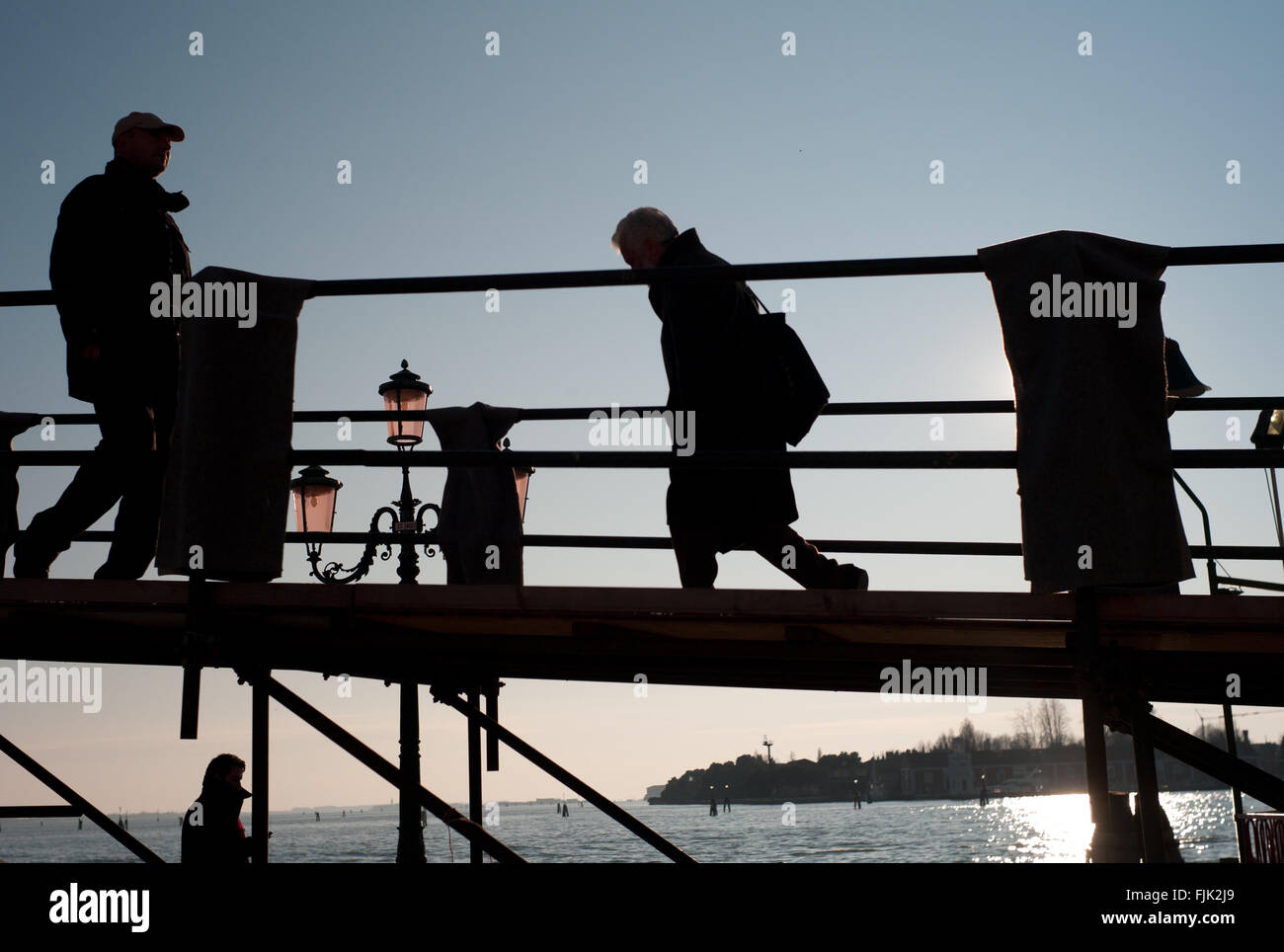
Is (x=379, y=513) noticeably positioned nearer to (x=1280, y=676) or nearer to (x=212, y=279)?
(x=212, y=279)

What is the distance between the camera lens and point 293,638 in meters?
4.21

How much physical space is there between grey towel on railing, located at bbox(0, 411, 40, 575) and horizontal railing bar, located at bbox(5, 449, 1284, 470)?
5.68 ft

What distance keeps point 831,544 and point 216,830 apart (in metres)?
2.87

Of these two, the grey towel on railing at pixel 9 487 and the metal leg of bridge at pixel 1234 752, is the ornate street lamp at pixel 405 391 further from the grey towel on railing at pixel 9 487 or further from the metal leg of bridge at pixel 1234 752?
the metal leg of bridge at pixel 1234 752

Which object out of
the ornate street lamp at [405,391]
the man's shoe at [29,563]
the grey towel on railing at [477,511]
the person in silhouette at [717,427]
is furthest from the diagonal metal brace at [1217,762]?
the ornate street lamp at [405,391]

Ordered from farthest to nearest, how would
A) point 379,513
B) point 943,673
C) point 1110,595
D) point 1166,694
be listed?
point 379,513 → point 1166,694 → point 943,673 → point 1110,595

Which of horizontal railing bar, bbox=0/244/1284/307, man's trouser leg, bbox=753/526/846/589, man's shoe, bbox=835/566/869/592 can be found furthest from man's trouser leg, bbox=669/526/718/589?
horizontal railing bar, bbox=0/244/1284/307

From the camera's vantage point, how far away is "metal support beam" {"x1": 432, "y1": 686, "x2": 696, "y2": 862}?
6783 mm

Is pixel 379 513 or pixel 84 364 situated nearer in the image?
pixel 84 364

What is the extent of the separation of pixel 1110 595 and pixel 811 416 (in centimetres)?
134

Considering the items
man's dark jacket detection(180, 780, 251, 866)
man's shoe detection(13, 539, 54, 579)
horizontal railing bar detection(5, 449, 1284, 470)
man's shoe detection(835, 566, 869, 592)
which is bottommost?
man's dark jacket detection(180, 780, 251, 866)

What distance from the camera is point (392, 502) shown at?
11.8 m

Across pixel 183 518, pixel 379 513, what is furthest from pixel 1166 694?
pixel 379 513

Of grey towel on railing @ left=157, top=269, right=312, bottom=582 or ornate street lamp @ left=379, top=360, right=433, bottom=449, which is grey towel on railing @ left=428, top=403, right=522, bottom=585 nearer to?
grey towel on railing @ left=157, top=269, right=312, bottom=582
